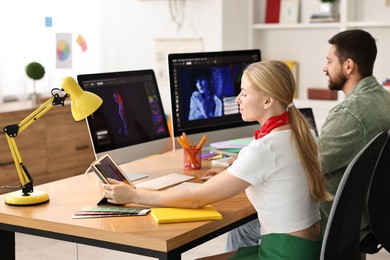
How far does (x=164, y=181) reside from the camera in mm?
2939

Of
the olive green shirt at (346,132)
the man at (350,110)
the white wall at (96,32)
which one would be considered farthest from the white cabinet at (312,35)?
the olive green shirt at (346,132)

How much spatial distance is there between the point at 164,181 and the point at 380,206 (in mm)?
886

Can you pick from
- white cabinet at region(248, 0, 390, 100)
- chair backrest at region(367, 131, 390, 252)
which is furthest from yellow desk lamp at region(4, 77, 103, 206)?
white cabinet at region(248, 0, 390, 100)

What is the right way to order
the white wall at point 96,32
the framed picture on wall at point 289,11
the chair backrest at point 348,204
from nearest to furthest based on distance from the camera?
the chair backrest at point 348,204, the white wall at point 96,32, the framed picture on wall at point 289,11

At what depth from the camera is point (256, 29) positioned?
5934 mm

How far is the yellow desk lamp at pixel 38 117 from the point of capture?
8.34 feet

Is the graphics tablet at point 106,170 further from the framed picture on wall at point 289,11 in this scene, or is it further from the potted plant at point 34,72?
the framed picture on wall at point 289,11

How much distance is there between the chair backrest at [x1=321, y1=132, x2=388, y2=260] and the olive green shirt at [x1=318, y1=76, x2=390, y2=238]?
1.68 feet

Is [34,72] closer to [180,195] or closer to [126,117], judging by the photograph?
[126,117]

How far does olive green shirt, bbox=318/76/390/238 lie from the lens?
282 cm

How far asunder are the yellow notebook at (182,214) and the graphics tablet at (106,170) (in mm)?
282

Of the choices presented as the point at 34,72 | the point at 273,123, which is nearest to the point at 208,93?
the point at 273,123

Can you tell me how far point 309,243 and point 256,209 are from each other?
204mm

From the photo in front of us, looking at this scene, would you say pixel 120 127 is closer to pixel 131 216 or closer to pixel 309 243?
pixel 131 216
